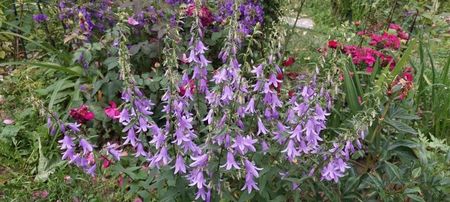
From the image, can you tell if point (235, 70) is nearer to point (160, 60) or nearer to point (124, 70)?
point (124, 70)

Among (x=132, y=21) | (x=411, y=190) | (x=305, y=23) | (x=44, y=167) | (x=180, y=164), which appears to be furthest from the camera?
(x=305, y=23)

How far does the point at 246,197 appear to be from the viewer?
79.4 inches

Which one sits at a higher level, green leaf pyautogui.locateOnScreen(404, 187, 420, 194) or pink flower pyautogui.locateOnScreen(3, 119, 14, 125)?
green leaf pyautogui.locateOnScreen(404, 187, 420, 194)

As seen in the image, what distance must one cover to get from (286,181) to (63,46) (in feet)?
8.50

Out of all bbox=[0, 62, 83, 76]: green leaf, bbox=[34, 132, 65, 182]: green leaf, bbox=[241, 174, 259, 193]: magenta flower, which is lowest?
bbox=[34, 132, 65, 182]: green leaf

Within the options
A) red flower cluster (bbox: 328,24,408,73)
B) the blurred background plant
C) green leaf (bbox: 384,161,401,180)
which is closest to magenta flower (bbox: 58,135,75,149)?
the blurred background plant

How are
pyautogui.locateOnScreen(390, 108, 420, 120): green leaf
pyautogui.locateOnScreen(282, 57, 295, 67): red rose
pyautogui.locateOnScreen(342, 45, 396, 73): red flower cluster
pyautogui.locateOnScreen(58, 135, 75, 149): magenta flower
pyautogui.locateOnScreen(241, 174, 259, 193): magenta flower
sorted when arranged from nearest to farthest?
pyautogui.locateOnScreen(241, 174, 259, 193): magenta flower → pyautogui.locateOnScreen(58, 135, 75, 149): magenta flower → pyautogui.locateOnScreen(390, 108, 420, 120): green leaf → pyautogui.locateOnScreen(342, 45, 396, 73): red flower cluster → pyautogui.locateOnScreen(282, 57, 295, 67): red rose

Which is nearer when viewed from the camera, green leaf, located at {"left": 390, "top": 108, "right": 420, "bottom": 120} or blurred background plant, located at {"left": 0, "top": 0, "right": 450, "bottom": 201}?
blurred background plant, located at {"left": 0, "top": 0, "right": 450, "bottom": 201}

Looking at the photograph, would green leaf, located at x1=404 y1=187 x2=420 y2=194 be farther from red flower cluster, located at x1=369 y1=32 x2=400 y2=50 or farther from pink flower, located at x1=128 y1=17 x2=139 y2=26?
pink flower, located at x1=128 y1=17 x2=139 y2=26

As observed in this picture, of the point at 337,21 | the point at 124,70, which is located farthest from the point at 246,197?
the point at 337,21

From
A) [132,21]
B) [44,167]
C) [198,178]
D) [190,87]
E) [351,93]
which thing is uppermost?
[190,87]

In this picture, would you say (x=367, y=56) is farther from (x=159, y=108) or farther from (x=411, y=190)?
(x=159, y=108)

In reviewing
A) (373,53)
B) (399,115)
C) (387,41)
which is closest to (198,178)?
(399,115)

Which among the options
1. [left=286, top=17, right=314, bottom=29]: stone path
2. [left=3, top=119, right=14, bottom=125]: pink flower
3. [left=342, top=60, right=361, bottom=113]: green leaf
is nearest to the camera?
[left=342, top=60, right=361, bottom=113]: green leaf
